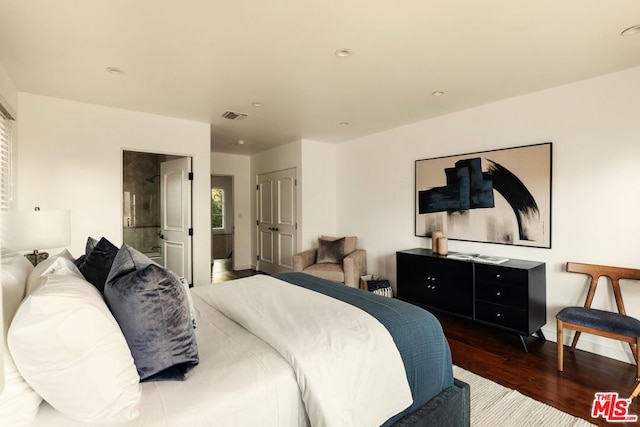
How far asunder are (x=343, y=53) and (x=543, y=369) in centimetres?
293

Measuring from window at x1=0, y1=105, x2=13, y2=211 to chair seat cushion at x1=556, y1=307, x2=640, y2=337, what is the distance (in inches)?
186

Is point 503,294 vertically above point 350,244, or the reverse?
point 350,244

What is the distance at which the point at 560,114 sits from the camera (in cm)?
307

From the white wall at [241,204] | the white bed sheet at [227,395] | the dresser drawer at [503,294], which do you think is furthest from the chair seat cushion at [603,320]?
the white wall at [241,204]

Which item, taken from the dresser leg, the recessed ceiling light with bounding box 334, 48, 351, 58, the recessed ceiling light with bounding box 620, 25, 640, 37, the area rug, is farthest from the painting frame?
the recessed ceiling light with bounding box 334, 48, 351, 58

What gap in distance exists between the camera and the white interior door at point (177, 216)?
4.27 metres

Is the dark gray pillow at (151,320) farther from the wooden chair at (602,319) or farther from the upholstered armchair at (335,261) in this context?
the upholstered armchair at (335,261)

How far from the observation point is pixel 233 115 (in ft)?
12.9

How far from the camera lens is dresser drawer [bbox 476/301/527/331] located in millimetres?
2916

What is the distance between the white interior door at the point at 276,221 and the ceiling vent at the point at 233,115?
1.63 m

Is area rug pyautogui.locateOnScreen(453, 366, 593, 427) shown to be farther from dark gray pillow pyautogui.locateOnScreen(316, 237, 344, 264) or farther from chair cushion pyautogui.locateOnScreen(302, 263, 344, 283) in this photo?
dark gray pillow pyautogui.locateOnScreen(316, 237, 344, 264)

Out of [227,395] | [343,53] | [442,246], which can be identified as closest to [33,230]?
[227,395]

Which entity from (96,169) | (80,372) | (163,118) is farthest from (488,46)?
(96,169)

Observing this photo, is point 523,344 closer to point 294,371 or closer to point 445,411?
point 445,411
